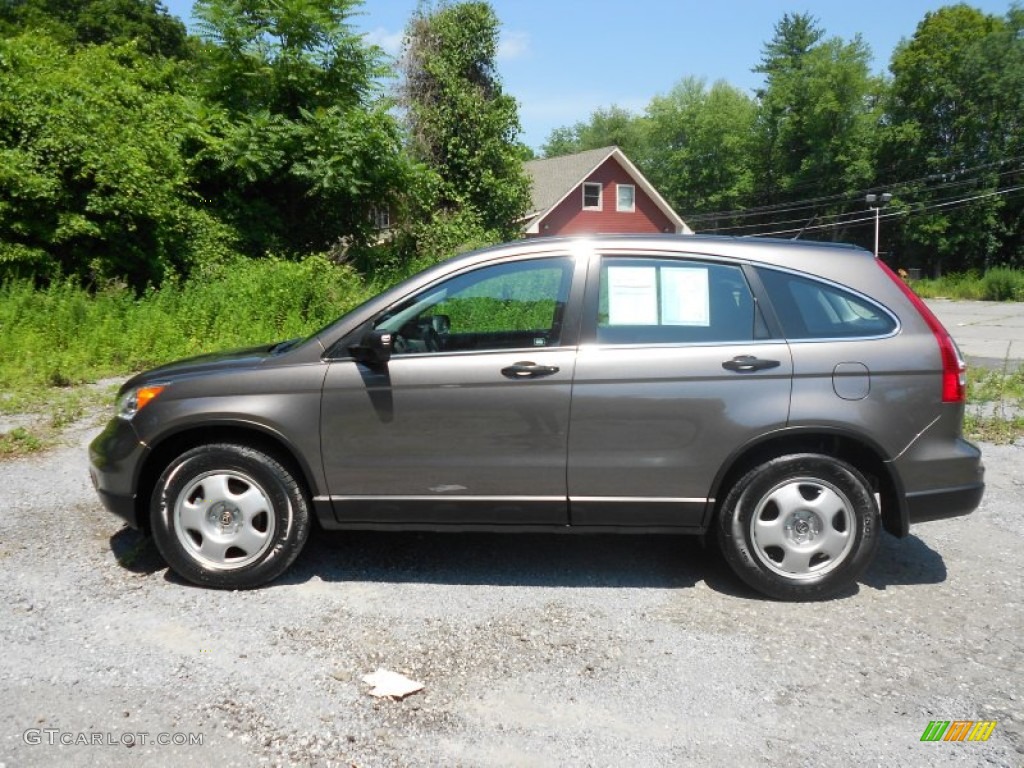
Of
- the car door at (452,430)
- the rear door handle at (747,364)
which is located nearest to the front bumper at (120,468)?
the car door at (452,430)

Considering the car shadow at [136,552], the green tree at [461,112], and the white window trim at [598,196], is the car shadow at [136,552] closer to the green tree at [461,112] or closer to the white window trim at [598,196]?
the green tree at [461,112]

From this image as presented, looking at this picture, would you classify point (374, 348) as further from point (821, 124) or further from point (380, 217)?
point (821, 124)

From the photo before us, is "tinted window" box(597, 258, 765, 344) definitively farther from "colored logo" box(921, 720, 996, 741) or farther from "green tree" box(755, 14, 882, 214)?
"green tree" box(755, 14, 882, 214)

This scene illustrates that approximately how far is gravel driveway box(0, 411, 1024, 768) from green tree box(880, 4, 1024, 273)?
59.8 metres

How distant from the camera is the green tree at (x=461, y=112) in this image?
72.9ft

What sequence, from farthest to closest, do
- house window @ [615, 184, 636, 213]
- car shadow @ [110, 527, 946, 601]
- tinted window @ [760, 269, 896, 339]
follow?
house window @ [615, 184, 636, 213]
car shadow @ [110, 527, 946, 601]
tinted window @ [760, 269, 896, 339]

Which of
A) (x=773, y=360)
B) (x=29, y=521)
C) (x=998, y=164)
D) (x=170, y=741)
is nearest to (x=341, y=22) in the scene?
(x=29, y=521)

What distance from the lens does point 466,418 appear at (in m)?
3.94

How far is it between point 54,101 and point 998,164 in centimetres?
5963

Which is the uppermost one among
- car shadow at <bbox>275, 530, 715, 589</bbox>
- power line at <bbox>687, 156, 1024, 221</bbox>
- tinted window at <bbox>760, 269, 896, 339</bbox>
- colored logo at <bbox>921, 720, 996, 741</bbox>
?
power line at <bbox>687, 156, 1024, 221</bbox>

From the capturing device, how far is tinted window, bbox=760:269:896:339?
3969mm

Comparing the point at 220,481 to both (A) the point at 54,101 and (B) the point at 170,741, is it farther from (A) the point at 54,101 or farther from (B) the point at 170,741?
(A) the point at 54,101

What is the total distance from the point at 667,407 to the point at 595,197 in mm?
37353

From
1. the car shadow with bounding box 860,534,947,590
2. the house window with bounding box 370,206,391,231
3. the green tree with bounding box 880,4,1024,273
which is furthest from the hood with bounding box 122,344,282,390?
the green tree with bounding box 880,4,1024,273
